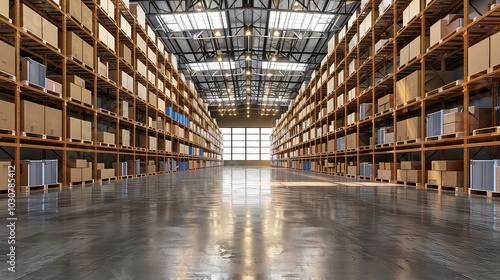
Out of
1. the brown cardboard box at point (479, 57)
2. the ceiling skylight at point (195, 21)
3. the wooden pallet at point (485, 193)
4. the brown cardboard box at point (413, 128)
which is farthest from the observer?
the ceiling skylight at point (195, 21)

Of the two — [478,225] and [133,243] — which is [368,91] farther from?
[133,243]

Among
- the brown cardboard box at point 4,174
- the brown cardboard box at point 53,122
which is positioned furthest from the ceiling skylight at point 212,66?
the brown cardboard box at point 4,174

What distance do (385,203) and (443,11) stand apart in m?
6.56

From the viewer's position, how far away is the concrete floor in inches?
75.7

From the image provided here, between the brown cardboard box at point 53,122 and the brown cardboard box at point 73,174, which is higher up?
the brown cardboard box at point 53,122

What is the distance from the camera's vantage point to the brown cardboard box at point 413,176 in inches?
336

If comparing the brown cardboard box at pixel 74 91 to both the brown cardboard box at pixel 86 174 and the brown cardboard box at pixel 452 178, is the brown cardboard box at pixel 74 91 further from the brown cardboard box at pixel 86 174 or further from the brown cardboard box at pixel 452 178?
the brown cardboard box at pixel 452 178

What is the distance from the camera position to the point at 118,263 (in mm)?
2047

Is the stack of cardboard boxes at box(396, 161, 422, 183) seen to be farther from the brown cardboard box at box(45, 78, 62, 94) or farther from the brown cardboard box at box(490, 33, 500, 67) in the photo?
the brown cardboard box at box(45, 78, 62, 94)

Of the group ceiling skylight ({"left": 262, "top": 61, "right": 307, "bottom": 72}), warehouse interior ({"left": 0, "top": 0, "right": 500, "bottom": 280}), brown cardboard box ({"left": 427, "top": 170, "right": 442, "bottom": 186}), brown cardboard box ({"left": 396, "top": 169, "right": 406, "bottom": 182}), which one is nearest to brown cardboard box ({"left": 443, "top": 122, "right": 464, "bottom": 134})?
warehouse interior ({"left": 0, "top": 0, "right": 500, "bottom": 280})

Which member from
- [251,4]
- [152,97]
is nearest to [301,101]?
Answer: [251,4]

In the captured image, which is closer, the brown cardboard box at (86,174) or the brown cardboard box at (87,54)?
the brown cardboard box at (86,174)

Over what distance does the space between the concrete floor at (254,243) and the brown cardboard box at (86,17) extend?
21.6 ft

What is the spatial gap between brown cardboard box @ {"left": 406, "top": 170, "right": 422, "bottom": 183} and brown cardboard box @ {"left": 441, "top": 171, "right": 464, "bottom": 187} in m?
1.06
